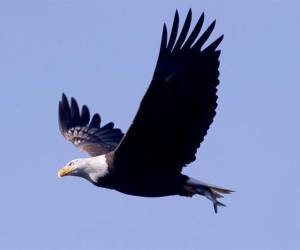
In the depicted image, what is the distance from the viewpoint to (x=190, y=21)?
1449cm

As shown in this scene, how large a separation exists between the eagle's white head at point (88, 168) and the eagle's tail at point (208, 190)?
1226 mm

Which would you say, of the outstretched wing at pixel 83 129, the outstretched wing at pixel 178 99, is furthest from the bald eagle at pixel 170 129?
the outstretched wing at pixel 83 129

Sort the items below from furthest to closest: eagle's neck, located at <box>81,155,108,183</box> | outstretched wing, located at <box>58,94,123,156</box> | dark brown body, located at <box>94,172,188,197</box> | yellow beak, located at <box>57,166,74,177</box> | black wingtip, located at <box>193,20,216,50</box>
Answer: outstretched wing, located at <box>58,94,123,156</box> → yellow beak, located at <box>57,166,74,177</box> → eagle's neck, located at <box>81,155,108,183</box> → dark brown body, located at <box>94,172,188,197</box> → black wingtip, located at <box>193,20,216,50</box>

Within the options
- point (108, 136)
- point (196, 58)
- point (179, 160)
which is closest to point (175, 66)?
point (196, 58)

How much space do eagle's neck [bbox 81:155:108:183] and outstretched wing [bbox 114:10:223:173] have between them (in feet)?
1.30

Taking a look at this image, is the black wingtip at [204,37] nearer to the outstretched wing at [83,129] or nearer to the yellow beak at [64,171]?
the yellow beak at [64,171]

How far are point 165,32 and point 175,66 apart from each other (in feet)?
1.61

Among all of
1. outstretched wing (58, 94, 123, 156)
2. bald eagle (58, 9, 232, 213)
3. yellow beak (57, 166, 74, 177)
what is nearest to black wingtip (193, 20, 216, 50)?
bald eagle (58, 9, 232, 213)

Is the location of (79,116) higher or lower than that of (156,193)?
higher

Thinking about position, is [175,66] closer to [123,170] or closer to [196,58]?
[196,58]

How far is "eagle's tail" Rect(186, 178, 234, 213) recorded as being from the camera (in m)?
15.7

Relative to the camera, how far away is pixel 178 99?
48.6 ft

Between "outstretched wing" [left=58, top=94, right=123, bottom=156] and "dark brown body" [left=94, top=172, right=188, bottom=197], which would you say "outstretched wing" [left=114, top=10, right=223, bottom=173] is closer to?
"dark brown body" [left=94, top=172, right=188, bottom=197]

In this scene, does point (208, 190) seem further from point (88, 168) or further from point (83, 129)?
point (83, 129)
